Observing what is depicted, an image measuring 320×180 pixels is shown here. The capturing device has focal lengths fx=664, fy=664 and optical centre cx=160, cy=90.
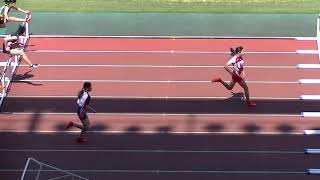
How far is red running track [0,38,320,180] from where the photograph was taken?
13320mm

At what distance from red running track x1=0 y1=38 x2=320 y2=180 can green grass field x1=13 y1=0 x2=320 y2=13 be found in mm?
2135

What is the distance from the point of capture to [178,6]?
67.4 feet

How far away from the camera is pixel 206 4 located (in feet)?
67.9

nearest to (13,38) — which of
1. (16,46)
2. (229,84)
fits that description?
(16,46)

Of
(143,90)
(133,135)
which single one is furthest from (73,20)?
(133,135)

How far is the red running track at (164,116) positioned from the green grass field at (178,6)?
2135 mm

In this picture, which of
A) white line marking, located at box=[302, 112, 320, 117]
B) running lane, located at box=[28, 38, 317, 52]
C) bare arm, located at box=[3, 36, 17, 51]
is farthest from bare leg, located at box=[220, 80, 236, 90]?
bare arm, located at box=[3, 36, 17, 51]

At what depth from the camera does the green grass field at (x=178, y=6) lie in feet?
66.2

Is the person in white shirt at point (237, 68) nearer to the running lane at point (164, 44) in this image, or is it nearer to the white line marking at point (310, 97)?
the white line marking at point (310, 97)

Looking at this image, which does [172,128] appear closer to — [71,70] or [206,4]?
[71,70]

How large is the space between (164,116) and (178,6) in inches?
254

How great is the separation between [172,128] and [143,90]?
1.82 metres

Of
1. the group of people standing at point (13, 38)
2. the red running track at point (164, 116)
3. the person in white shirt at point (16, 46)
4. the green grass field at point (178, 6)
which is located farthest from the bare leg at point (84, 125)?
the green grass field at point (178, 6)

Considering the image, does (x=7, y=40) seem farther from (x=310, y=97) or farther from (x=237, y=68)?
(x=310, y=97)
